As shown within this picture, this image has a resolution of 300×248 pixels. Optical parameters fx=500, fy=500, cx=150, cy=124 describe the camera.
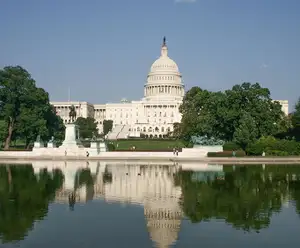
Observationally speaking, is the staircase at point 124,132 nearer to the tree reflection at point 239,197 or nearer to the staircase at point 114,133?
the staircase at point 114,133

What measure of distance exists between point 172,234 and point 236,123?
Result: 40.7 meters

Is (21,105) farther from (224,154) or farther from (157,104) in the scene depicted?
(157,104)

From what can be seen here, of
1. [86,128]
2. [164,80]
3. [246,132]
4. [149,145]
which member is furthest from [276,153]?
[164,80]

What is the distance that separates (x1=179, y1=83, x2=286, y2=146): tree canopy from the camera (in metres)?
51.2

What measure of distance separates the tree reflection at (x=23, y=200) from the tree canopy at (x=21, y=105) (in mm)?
28809

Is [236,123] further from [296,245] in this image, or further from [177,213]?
[296,245]

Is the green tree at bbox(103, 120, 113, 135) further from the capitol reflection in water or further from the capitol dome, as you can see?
the capitol reflection in water

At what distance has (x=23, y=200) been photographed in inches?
719

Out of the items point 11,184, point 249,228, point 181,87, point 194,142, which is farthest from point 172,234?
point 181,87

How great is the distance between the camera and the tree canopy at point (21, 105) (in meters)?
56.0

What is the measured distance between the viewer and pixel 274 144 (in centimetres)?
4725

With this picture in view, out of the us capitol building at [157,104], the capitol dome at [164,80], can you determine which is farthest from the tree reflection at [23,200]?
the capitol dome at [164,80]

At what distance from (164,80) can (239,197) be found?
125 m

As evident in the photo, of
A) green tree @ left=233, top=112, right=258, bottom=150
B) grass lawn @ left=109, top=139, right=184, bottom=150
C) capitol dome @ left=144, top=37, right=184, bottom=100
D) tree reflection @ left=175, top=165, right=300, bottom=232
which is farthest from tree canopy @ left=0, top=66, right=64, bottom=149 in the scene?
capitol dome @ left=144, top=37, right=184, bottom=100
